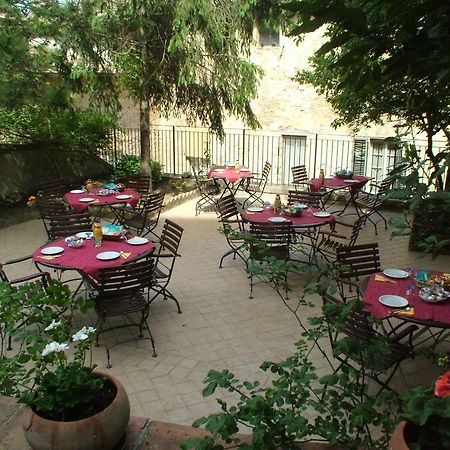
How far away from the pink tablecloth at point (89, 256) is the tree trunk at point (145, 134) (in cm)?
539

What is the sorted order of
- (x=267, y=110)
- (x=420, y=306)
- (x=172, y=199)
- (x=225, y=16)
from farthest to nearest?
(x=267, y=110), (x=172, y=199), (x=225, y=16), (x=420, y=306)

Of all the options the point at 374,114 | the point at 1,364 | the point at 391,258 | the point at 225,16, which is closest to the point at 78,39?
the point at 225,16

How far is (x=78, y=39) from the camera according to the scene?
900 centimetres

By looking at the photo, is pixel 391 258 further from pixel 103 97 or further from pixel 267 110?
pixel 267 110

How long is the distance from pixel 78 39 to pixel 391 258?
6753 millimetres

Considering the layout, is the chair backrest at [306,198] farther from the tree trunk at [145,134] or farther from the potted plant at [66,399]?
the potted plant at [66,399]

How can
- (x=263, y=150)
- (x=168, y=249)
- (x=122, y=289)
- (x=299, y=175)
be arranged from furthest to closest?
(x=263, y=150) → (x=299, y=175) → (x=168, y=249) → (x=122, y=289)

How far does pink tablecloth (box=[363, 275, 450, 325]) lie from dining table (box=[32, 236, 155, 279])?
234 centimetres

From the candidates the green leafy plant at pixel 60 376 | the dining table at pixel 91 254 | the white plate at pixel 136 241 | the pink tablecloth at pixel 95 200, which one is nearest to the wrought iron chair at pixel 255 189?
the pink tablecloth at pixel 95 200

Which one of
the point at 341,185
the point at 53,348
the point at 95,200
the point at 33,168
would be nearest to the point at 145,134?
the point at 33,168

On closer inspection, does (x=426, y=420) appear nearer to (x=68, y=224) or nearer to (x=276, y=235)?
(x=276, y=235)

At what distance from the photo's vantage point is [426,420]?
161cm

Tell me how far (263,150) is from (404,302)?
10774mm

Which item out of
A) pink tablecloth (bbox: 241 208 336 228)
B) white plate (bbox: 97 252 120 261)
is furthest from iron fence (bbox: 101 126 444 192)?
white plate (bbox: 97 252 120 261)
